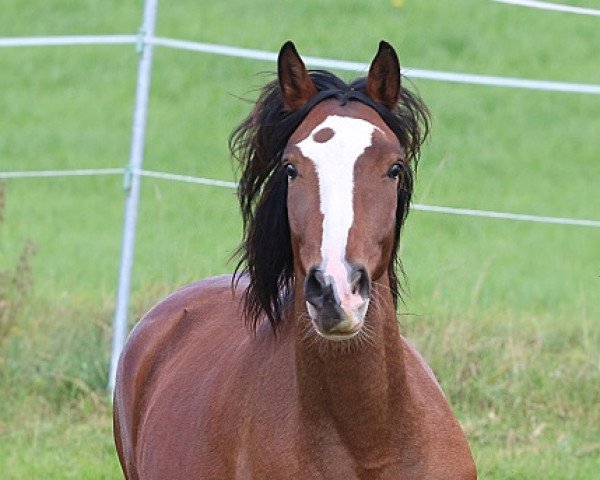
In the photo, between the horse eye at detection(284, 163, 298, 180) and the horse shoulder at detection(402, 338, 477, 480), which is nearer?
the horse eye at detection(284, 163, 298, 180)

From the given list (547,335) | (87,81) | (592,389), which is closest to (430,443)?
(592,389)

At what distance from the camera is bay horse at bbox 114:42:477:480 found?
11.9 feet

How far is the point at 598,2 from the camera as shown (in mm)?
17656

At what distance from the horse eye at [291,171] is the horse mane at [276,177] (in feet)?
0.49

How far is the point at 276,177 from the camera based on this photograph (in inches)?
157

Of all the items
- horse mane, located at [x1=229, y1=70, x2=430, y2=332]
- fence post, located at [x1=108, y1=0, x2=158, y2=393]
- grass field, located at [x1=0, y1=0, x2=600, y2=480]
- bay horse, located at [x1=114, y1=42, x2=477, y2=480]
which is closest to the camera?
bay horse, located at [x1=114, y1=42, x2=477, y2=480]

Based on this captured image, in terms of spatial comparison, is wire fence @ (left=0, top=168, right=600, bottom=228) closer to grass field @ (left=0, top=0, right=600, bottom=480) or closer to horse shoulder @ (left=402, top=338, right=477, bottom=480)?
grass field @ (left=0, top=0, right=600, bottom=480)

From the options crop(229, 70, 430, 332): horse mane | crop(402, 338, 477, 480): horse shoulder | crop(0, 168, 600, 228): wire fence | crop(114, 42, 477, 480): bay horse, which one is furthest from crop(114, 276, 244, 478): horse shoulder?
crop(0, 168, 600, 228): wire fence

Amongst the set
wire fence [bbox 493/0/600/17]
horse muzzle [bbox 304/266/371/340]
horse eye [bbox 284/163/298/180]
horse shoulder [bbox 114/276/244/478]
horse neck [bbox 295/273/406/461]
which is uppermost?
wire fence [bbox 493/0/600/17]

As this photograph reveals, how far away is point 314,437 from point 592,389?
11.4ft

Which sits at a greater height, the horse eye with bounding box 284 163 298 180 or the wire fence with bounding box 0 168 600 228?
the horse eye with bounding box 284 163 298 180

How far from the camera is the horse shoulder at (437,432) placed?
396 centimetres

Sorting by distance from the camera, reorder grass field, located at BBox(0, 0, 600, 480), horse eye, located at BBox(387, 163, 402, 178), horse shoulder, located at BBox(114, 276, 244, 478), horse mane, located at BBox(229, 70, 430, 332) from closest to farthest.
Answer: horse eye, located at BBox(387, 163, 402, 178) < horse mane, located at BBox(229, 70, 430, 332) < horse shoulder, located at BBox(114, 276, 244, 478) < grass field, located at BBox(0, 0, 600, 480)

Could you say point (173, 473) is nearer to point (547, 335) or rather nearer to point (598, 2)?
point (547, 335)
